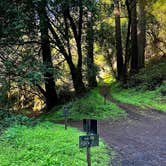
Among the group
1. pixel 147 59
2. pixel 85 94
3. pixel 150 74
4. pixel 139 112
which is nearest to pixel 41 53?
pixel 85 94

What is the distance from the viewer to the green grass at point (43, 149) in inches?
262

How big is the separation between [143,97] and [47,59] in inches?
211

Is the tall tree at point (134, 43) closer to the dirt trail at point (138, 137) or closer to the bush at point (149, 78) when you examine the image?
the bush at point (149, 78)

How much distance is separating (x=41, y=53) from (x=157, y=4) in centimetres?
1089

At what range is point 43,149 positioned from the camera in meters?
7.43

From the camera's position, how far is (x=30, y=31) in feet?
47.1

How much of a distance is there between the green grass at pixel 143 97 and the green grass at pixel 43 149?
772cm

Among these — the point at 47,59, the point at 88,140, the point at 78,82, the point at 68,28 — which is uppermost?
the point at 68,28

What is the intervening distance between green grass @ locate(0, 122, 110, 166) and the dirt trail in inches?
19.9

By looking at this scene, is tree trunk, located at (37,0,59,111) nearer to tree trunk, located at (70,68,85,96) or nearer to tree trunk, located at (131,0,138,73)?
tree trunk, located at (70,68,85,96)

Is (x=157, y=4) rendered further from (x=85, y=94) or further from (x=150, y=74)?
(x=85, y=94)

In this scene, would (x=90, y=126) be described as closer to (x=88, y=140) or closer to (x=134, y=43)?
(x=88, y=140)

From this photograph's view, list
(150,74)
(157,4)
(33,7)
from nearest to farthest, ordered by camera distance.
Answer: (33,7)
(150,74)
(157,4)

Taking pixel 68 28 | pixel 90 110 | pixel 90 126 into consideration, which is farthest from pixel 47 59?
pixel 90 126
